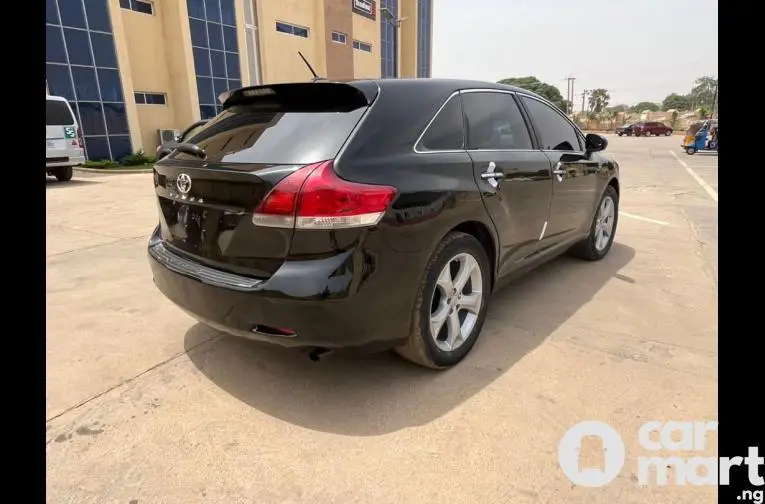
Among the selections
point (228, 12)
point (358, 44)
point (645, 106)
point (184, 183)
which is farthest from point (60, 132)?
point (645, 106)

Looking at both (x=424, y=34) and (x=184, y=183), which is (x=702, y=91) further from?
(x=184, y=183)

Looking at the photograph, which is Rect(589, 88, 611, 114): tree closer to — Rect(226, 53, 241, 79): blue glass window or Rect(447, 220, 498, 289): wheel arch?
Rect(226, 53, 241, 79): blue glass window

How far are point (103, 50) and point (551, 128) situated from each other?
64.2 ft

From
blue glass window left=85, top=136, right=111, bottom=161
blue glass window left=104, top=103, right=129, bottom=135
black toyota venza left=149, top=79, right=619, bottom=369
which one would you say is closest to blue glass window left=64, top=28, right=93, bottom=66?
blue glass window left=104, top=103, right=129, bottom=135

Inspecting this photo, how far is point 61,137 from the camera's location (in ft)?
37.6

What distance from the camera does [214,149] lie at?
2482 mm

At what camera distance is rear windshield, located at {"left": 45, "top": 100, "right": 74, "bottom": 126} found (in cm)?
1122

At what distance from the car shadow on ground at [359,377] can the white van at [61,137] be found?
10734 mm

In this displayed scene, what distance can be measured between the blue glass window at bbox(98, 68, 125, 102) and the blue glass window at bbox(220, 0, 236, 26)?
664cm

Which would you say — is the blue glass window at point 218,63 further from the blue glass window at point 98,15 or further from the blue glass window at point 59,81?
the blue glass window at point 59,81
